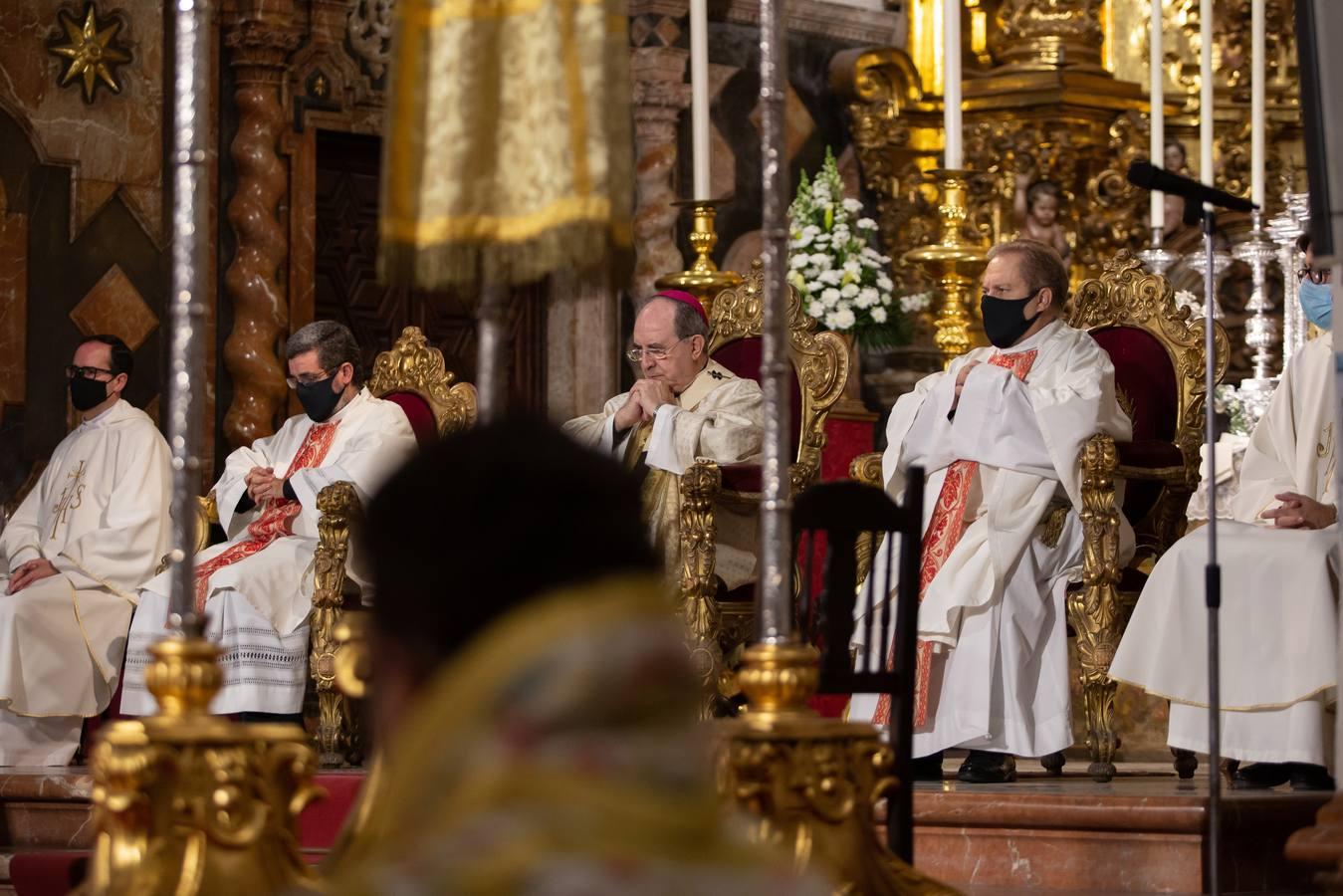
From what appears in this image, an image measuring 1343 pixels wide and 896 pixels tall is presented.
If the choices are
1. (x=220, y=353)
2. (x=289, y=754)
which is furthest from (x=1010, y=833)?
(x=220, y=353)

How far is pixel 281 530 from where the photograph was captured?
8.44 metres

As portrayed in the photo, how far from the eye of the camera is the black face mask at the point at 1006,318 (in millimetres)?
7320

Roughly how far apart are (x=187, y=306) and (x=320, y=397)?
516 cm

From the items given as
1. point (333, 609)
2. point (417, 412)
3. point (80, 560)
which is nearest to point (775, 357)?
point (333, 609)

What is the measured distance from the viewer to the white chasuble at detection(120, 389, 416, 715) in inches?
314

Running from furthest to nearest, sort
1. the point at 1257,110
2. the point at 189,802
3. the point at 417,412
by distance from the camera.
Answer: the point at 1257,110
the point at 417,412
the point at 189,802

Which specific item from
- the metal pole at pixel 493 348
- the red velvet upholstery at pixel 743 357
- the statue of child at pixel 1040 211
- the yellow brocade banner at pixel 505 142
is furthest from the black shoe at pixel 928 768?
the statue of child at pixel 1040 211

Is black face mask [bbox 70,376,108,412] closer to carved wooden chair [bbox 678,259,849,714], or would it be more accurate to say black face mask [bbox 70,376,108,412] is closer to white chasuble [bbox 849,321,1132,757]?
carved wooden chair [bbox 678,259,849,714]

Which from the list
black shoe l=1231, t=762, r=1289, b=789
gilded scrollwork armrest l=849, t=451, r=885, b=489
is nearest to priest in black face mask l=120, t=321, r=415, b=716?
gilded scrollwork armrest l=849, t=451, r=885, b=489

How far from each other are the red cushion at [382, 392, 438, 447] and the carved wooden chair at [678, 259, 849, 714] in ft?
3.68

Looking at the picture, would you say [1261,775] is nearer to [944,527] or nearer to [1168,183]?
[944,527]

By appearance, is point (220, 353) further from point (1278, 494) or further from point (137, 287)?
point (1278, 494)

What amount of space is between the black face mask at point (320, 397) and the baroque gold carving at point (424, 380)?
0.22m

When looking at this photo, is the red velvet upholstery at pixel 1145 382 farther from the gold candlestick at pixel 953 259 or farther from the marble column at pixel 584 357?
the marble column at pixel 584 357
